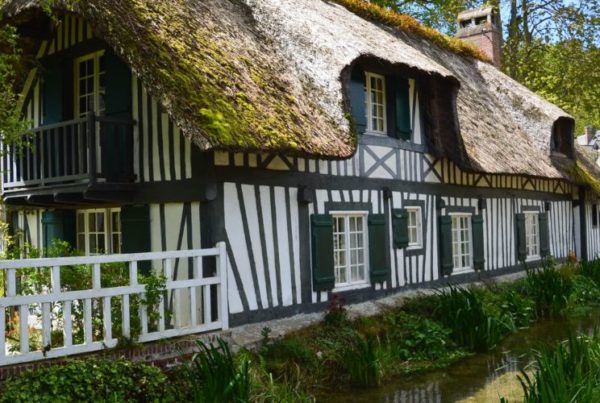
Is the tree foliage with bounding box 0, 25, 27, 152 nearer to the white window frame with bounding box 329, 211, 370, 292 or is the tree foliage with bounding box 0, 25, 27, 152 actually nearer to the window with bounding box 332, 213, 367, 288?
the white window frame with bounding box 329, 211, 370, 292

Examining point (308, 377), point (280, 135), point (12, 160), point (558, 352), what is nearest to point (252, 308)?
point (308, 377)

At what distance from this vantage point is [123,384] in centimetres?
524

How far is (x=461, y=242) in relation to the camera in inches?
500

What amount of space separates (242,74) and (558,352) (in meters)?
5.07

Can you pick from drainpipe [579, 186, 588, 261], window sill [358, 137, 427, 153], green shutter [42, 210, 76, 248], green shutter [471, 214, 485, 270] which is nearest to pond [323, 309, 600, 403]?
window sill [358, 137, 427, 153]

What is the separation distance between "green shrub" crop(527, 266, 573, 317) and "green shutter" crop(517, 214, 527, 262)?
363 cm

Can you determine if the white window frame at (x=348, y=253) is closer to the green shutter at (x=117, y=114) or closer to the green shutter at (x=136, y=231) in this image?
the green shutter at (x=136, y=231)

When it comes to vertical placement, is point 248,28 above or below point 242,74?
above

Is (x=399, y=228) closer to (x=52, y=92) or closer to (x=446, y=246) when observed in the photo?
(x=446, y=246)

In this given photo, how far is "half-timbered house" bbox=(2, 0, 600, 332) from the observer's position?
7562 millimetres

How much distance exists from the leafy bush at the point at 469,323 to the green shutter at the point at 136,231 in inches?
163

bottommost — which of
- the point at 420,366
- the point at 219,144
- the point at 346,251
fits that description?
the point at 420,366

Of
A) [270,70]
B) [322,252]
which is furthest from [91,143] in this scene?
[322,252]

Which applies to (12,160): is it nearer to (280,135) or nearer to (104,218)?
Result: (104,218)
